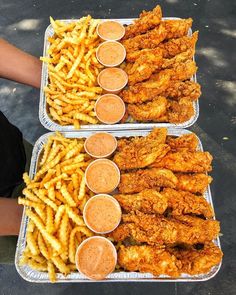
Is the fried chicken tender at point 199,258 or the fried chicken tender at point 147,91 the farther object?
the fried chicken tender at point 147,91

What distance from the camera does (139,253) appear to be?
Answer: 305cm

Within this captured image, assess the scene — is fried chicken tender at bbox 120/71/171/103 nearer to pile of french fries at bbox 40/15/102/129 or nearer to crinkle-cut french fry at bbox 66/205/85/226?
pile of french fries at bbox 40/15/102/129

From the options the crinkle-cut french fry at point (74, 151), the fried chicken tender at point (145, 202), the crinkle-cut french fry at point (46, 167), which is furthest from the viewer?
the crinkle-cut french fry at point (74, 151)

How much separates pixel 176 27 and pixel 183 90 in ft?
3.41

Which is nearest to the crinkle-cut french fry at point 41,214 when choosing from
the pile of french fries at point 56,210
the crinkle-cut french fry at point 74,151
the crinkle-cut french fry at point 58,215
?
the pile of french fries at point 56,210

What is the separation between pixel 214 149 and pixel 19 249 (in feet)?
12.0

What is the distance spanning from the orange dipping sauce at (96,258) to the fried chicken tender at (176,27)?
301 centimetres

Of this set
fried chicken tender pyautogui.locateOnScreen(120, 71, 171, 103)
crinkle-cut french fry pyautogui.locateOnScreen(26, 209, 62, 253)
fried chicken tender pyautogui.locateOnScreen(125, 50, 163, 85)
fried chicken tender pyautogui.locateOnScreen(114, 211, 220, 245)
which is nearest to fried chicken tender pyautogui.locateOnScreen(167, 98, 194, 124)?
fried chicken tender pyautogui.locateOnScreen(120, 71, 171, 103)

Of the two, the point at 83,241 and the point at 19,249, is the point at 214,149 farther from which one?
the point at 19,249

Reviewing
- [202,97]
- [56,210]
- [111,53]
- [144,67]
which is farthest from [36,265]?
[202,97]

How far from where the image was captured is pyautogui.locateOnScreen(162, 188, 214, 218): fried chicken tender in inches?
130

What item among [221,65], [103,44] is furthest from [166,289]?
[221,65]

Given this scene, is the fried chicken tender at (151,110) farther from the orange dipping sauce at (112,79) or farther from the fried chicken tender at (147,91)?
the orange dipping sauce at (112,79)

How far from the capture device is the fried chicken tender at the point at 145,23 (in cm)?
452
